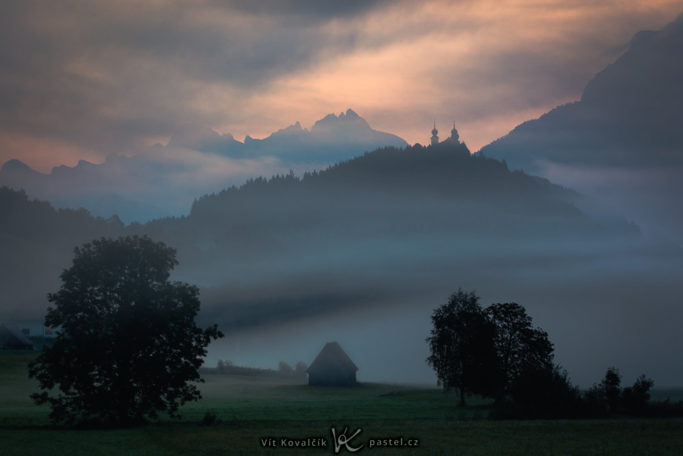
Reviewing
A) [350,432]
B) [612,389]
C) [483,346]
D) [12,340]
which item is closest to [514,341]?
[483,346]

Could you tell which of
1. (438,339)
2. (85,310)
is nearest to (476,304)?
(438,339)

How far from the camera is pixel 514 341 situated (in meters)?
81.8

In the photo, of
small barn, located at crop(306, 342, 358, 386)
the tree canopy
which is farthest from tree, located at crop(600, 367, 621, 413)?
small barn, located at crop(306, 342, 358, 386)

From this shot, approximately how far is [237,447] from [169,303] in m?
20.1

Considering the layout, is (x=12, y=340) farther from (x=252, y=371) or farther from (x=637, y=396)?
(x=637, y=396)

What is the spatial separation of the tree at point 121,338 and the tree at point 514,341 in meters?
40.5

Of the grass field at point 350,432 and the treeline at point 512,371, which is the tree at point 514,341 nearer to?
the treeline at point 512,371

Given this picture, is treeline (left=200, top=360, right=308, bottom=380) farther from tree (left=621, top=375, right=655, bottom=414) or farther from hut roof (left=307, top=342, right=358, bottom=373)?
tree (left=621, top=375, right=655, bottom=414)

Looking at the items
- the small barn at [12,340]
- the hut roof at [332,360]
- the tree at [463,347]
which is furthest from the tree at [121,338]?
the small barn at [12,340]

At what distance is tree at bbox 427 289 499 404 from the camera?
78.8 metres

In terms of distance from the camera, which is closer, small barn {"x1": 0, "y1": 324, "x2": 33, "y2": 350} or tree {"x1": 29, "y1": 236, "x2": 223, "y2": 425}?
tree {"x1": 29, "y1": 236, "x2": 223, "y2": 425}

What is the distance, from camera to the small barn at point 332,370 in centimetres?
12700

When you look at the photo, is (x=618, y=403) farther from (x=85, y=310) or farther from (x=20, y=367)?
(x=20, y=367)

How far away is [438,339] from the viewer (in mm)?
85688
